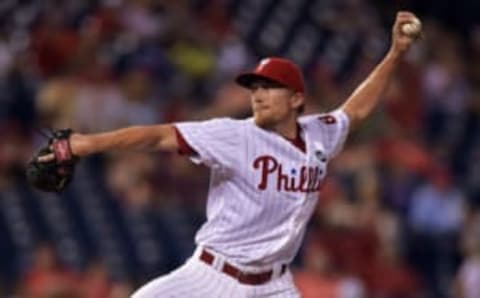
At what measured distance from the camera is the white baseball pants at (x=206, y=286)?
6.99m

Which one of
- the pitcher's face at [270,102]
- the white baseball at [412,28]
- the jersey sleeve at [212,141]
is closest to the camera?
the jersey sleeve at [212,141]

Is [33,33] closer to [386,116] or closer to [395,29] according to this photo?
[386,116]

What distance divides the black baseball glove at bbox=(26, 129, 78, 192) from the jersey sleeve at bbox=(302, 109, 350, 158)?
1.12 meters

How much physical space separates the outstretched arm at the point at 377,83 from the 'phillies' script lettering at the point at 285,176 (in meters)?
0.52

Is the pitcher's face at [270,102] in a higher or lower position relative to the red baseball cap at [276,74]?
lower

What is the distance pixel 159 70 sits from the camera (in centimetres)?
1252

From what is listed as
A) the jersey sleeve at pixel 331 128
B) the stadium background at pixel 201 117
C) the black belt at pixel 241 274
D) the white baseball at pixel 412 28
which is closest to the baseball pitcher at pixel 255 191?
the black belt at pixel 241 274

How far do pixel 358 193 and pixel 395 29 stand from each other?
4.00m

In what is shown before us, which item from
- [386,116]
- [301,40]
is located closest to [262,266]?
[386,116]

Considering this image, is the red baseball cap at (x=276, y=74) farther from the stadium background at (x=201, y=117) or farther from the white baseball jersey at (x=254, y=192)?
the stadium background at (x=201, y=117)

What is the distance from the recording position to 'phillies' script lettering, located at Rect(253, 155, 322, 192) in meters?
6.96

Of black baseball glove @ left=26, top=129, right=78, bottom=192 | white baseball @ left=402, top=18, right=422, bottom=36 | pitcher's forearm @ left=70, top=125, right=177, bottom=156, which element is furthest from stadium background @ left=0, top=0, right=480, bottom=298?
pitcher's forearm @ left=70, top=125, right=177, bottom=156

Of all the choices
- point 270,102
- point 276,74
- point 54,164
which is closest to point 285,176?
point 270,102

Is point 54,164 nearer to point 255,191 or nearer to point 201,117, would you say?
point 255,191
